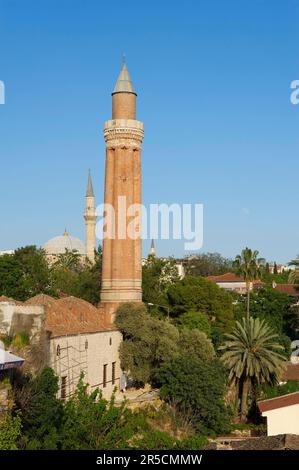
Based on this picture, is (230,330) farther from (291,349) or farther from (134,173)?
(134,173)

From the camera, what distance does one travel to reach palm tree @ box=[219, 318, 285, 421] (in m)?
33.2

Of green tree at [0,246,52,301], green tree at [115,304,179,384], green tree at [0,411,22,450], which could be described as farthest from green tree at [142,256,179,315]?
green tree at [0,411,22,450]

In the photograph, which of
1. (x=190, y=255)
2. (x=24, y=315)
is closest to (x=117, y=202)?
(x=24, y=315)

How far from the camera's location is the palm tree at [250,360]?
109 ft

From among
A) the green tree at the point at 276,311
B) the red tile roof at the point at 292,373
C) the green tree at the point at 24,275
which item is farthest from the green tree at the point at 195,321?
the green tree at the point at 24,275

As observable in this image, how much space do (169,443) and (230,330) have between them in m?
23.8

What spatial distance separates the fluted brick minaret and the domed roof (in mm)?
59289

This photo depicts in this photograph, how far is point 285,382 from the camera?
36844 millimetres

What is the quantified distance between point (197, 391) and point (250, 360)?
4735 mm

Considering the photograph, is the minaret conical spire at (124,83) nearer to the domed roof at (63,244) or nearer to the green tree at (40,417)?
the green tree at (40,417)

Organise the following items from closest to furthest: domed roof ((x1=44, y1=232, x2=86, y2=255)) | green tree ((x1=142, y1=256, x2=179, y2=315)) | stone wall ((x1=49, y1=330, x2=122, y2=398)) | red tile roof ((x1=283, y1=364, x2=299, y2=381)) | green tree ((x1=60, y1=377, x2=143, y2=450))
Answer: green tree ((x1=60, y1=377, x2=143, y2=450)) < stone wall ((x1=49, y1=330, x2=122, y2=398)) < red tile roof ((x1=283, y1=364, x2=299, y2=381)) < green tree ((x1=142, y1=256, x2=179, y2=315)) < domed roof ((x1=44, y1=232, x2=86, y2=255))

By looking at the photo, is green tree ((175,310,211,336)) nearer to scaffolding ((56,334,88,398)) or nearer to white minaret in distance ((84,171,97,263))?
scaffolding ((56,334,88,398))

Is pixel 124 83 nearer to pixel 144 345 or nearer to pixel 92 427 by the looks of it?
pixel 144 345

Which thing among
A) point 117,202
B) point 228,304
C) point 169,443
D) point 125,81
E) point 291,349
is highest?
point 125,81
